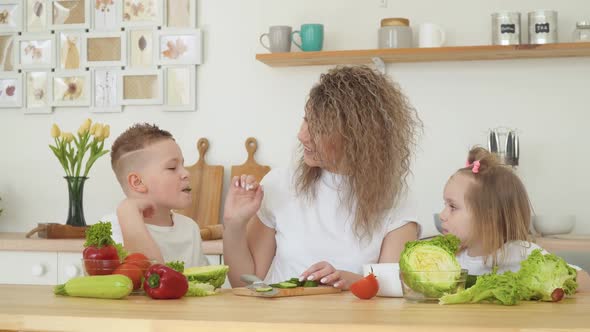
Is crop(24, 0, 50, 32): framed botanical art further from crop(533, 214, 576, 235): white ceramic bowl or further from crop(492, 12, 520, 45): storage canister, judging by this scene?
crop(533, 214, 576, 235): white ceramic bowl

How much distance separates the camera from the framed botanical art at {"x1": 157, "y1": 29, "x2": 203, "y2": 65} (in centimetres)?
393

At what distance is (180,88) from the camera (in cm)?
396

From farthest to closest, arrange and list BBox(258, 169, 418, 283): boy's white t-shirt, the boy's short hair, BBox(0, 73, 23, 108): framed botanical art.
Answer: BBox(0, 73, 23, 108): framed botanical art
the boy's short hair
BBox(258, 169, 418, 283): boy's white t-shirt

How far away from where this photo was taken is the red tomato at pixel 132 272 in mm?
1720

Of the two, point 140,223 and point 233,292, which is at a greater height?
point 140,223

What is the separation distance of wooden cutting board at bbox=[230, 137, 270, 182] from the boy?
144cm

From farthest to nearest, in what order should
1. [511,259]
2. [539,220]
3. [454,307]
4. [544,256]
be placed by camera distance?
[539,220], [511,259], [544,256], [454,307]

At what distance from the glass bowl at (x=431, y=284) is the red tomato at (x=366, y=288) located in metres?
0.06

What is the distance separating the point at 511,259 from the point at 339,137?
52 cm

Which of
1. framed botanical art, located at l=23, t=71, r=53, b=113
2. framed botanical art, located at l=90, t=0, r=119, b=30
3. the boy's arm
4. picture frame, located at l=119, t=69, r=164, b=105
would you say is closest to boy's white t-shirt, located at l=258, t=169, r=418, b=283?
the boy's arm

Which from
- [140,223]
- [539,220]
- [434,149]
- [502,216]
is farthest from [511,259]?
[434,149]

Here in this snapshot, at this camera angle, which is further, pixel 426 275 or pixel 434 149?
pixel 434 149

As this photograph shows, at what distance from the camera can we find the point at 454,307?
5.15 ft

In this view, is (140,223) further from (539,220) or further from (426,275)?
(539,220)
